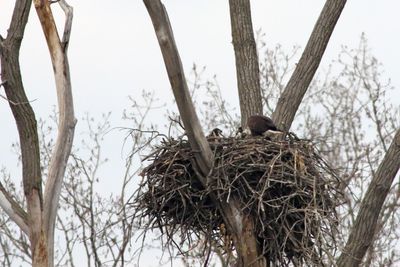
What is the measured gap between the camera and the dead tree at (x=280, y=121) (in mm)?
7746

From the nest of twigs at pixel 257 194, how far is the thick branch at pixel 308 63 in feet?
4.03

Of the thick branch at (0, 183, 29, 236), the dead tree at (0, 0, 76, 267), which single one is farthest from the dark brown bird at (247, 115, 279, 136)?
the thick branch at (0, 183, 29, 236)

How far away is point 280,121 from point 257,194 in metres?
1.75

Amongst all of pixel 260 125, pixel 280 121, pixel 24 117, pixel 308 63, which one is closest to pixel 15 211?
pixel 24 117

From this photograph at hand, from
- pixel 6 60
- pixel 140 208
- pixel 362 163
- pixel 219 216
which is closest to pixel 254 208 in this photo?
pixel 219 216

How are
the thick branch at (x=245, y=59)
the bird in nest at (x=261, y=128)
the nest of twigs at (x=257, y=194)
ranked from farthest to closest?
1. the thick branch at (x=245, y=59)
2. the bird in nest at (x=261, y=128)
3. the nest of twigs at (x=257, y=194)

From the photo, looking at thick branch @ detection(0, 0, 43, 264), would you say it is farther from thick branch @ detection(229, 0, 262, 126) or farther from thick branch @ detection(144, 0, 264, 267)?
thick branch @ detection(229, 0, 262, 126)

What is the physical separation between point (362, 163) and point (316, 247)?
8778 mm

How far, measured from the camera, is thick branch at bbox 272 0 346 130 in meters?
9.21

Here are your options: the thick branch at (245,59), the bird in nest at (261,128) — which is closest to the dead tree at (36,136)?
the bird in nest at (261,128)

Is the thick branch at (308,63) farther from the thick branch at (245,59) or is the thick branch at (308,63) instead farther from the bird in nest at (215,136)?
the bird in nest at (215,136)

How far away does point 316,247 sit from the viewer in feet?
25.5

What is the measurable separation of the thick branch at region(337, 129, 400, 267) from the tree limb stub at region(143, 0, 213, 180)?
2.03 m

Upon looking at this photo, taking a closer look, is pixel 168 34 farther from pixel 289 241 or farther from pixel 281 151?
pixel 289 241
